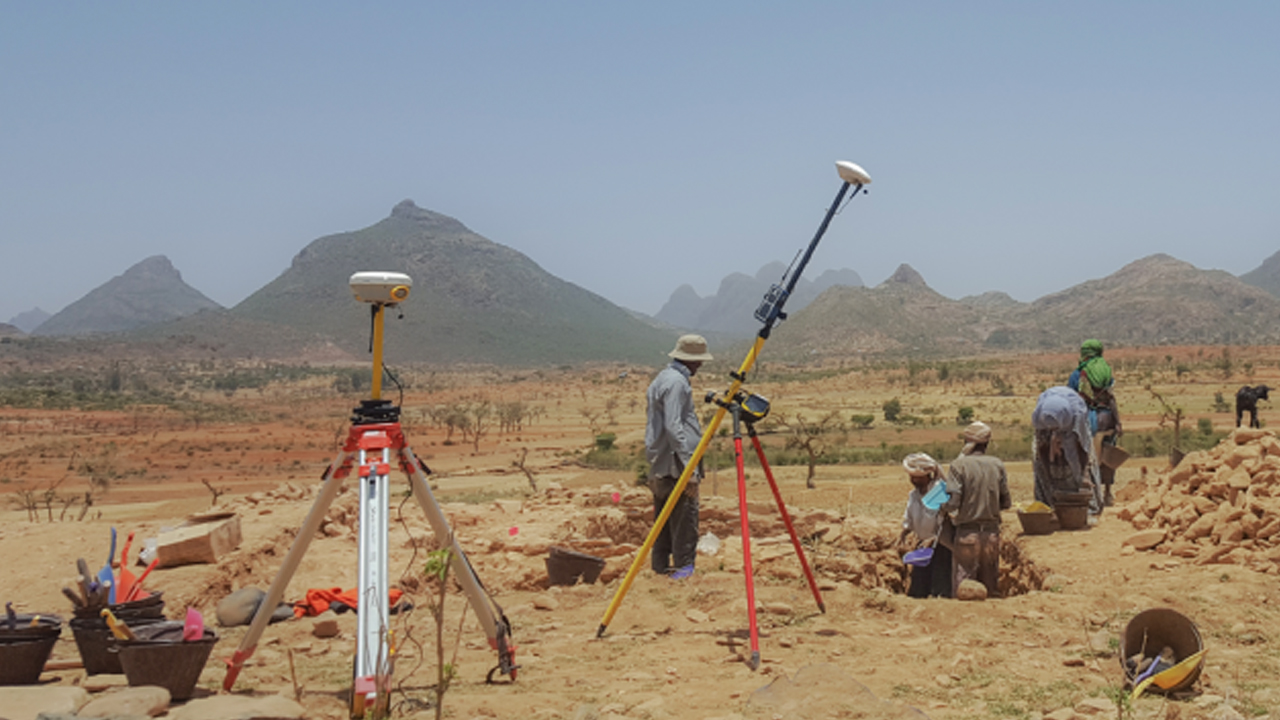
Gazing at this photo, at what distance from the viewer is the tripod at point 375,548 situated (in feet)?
12.6

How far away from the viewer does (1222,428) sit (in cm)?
2458

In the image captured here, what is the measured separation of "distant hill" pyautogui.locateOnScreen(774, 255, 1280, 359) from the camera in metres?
99.1

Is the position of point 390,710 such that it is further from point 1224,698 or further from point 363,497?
point 1224,698

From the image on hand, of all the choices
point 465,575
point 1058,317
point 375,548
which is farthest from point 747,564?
point 1058,317

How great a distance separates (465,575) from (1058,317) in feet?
401

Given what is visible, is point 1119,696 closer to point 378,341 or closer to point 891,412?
point 378,341

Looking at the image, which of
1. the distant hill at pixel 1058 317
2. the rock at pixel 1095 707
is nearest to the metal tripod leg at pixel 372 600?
the rock at pixel 1095 707

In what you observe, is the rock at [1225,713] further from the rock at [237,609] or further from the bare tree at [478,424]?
the bare tree at [478,424]

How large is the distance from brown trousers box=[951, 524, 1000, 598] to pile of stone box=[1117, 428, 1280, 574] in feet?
7.31

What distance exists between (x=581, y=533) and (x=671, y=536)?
2.80 metres

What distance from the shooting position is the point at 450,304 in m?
A: 133

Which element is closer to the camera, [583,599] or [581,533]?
[583,599]

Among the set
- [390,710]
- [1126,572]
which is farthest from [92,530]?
[1126,572]

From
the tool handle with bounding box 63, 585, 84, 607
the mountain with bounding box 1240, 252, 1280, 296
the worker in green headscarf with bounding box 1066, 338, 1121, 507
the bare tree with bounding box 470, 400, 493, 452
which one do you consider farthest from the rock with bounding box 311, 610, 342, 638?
the mountain with bounding box 1240, 252, 1280, 296
